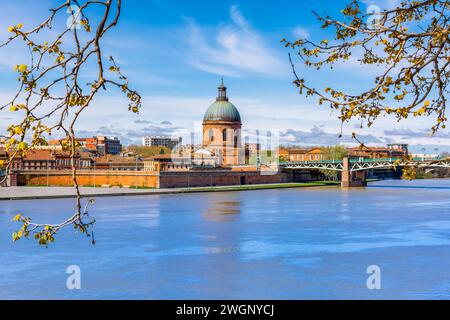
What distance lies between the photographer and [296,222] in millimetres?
29812

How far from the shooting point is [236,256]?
1962 cm

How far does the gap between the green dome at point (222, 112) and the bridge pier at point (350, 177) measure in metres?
19.2

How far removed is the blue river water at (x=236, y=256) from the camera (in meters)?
14.8

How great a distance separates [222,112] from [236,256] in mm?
66015

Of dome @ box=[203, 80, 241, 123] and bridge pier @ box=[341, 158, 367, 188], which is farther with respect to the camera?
dome @ box=[203, 80, 241, 123]

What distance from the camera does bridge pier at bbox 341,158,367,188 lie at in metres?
71.6

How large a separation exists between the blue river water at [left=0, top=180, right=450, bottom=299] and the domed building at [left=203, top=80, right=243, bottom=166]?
5014 cm
